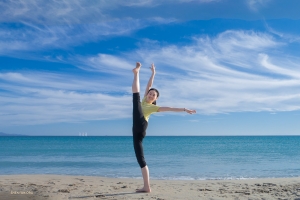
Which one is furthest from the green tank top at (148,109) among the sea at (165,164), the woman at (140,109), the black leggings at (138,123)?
the sea at (165,164)

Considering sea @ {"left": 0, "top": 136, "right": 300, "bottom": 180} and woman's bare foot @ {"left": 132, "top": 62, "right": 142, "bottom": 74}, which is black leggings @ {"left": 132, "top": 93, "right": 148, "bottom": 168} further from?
sea @ {"left": 0, "top": 136, "right": 300, "bottom": 180}

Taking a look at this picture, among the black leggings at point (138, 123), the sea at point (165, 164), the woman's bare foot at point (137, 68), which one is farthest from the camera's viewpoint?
the sea at point (165, 164)

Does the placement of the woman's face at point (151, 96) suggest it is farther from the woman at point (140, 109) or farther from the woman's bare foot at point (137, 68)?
the woman's bare foot at point (137, 68)

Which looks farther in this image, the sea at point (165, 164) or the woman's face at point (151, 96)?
the sea at point (165, 164)

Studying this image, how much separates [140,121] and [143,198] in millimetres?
1589

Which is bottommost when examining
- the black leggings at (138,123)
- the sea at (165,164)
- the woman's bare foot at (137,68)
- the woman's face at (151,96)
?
the sea at (165,164)

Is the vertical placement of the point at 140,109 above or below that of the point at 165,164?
above

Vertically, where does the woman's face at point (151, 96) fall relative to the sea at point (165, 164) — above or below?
above

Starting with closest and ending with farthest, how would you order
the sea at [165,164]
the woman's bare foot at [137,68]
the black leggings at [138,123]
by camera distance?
the black leggings at [138,123], the woman's bare foot at [137,68], the sea at [165,164]

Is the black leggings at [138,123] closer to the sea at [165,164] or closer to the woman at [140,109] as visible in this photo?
the woman at [140,109]

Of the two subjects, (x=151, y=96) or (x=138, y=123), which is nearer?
(x=138, y=123)

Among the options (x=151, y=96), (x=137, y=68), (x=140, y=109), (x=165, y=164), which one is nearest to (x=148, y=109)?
(x=140, y=109)

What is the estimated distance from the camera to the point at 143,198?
645 centimetres

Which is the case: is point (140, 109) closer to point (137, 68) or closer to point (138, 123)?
point (138, 123)
